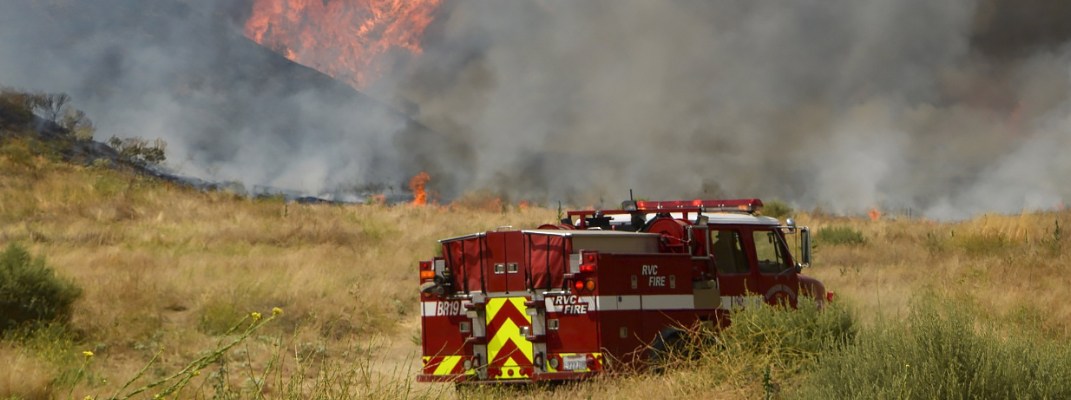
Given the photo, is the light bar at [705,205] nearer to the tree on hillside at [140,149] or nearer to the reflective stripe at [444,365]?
the reflective stripe at [444,365]

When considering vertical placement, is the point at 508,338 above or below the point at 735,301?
below

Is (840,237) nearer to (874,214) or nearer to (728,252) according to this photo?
(874,214)

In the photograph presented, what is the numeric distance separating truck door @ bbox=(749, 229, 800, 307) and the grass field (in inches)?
46.5

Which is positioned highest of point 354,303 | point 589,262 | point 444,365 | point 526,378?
point 589,262

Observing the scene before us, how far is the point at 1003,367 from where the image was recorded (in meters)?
6.93

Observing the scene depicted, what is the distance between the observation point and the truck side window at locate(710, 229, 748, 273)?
11883 mm

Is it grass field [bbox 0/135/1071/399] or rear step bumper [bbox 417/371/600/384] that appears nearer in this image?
grass field [bbox 0/135/1071/399]

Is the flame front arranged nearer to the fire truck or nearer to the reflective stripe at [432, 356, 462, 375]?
the fire truck

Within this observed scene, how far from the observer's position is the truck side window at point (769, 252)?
40.3 feet

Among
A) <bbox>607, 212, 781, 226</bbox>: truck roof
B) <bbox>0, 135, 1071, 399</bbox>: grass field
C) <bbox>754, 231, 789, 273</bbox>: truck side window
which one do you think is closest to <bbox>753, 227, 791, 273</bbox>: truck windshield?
<bbox>754, 231, 789, 273</bbox>: truck side window

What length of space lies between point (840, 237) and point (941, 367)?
844 inches

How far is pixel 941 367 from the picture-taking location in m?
6.98

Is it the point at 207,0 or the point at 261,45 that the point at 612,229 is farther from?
the point at 207,0

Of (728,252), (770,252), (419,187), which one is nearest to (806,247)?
(770,252)
